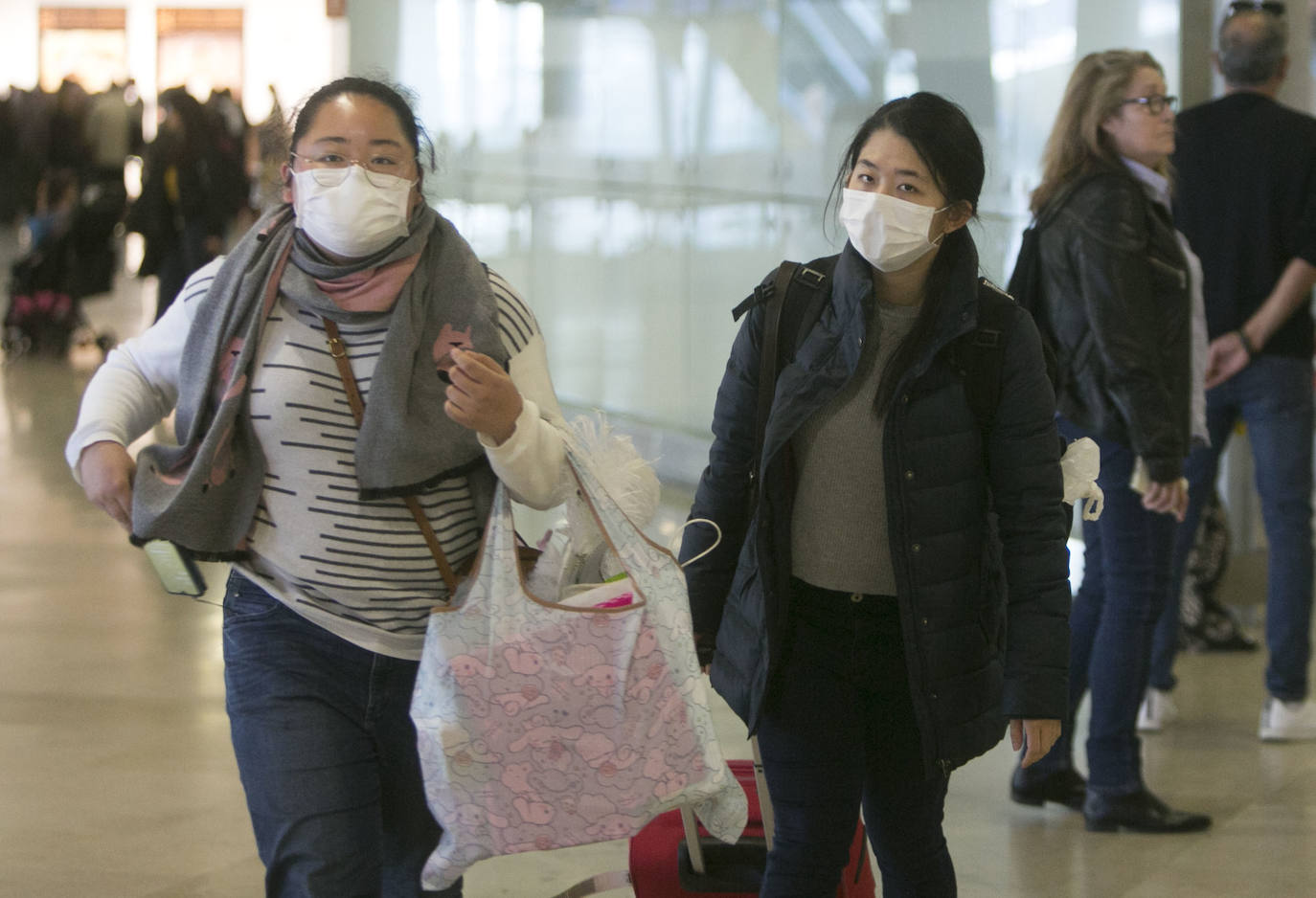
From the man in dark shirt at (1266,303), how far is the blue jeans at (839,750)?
88.1 inches

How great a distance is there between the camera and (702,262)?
339 inches

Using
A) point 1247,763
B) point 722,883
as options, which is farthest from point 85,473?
point 1247,763

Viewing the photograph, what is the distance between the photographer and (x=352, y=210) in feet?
7.34

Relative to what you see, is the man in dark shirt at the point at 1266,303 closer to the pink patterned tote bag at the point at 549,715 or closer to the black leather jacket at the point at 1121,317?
the black leather jacket at the point at 1121,317

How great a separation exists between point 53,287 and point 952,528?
43.0 feet

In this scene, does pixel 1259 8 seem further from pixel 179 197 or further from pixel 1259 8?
pixel 179 197

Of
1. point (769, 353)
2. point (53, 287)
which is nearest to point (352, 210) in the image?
point (769, 353)

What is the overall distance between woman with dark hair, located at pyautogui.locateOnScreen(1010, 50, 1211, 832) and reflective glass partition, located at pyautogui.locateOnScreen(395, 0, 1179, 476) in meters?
2.26


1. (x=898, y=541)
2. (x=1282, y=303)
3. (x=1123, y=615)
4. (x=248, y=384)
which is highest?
(x=1282, y=303)

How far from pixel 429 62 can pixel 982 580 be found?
384 inches

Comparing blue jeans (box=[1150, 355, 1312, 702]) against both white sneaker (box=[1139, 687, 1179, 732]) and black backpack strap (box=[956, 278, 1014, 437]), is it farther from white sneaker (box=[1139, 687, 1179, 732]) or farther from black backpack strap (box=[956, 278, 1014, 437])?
black backpack strap (box=[956, 278, 1014, 437])

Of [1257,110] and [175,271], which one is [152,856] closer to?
[1257,110]

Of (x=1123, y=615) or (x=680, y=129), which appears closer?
(x=1123, y=615)

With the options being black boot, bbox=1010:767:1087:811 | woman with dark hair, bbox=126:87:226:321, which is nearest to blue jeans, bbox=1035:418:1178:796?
black boot, bbox=1010:767:1087:811
